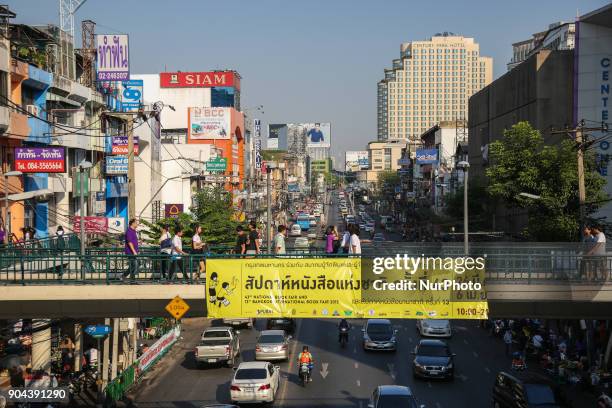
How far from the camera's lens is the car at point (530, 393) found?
72.9ft

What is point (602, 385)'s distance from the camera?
28.8 m

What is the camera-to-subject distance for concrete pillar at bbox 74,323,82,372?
31406 millimetres

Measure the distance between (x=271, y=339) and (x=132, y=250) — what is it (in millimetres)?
14474

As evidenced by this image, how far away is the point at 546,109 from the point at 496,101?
1555 cm

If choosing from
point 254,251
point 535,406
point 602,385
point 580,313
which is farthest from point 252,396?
point 602,385

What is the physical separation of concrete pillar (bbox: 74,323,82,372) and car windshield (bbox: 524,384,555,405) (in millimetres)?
17836

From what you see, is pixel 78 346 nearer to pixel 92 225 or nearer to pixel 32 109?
pixel 92 225

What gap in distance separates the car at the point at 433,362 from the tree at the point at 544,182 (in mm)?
9864

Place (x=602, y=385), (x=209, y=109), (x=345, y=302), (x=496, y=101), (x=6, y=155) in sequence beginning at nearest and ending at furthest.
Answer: (x=345, y=302)
(x=602, y=385)
(x=6, y=155)
(x=496, y=101)
(x=209, y=109)

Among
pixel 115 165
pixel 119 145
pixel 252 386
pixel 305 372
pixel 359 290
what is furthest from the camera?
pixel 115 165

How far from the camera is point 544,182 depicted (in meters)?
39.3

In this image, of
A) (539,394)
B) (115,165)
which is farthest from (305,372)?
(115,165)

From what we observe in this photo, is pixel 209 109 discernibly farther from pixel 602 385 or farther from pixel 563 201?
pixel 602 385

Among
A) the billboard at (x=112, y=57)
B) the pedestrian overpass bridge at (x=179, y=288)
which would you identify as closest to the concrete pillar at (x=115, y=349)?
the pedestrian overpass bridge at (x=179, y=288)
